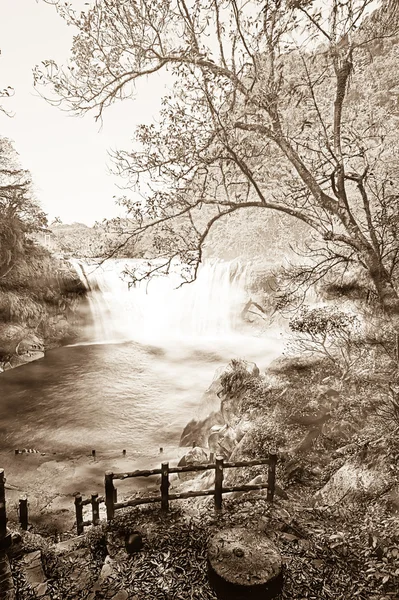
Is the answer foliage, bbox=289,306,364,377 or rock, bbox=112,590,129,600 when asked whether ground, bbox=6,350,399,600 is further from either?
foliage, bbox=289,306,364,377

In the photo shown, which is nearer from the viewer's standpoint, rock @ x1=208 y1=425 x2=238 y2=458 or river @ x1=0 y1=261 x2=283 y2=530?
rock @ x1=208 y1=425 x2=238 y2=458

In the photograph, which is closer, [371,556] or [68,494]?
[371,556]

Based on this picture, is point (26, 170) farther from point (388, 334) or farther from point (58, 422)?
point (388, 334)

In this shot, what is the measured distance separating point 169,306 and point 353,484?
23.9 m

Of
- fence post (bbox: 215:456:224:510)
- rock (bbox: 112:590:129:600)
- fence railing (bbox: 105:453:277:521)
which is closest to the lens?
rock (bbox: 112:590:129:600)

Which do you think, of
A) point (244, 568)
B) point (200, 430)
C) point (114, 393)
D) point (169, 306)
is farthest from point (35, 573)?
point (169, 306)

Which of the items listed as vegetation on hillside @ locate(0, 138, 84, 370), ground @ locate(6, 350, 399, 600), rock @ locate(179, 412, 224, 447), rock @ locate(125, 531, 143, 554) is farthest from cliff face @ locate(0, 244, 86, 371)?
rock @ locate(125, 531, 143, 554)

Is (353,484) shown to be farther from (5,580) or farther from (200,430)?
(200,430)

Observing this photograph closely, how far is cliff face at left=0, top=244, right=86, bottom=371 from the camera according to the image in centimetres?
2280

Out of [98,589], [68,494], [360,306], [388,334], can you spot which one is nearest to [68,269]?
[68,494]

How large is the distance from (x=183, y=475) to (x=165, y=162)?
32.0ft

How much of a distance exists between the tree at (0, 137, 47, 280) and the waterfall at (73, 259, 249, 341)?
454 cm

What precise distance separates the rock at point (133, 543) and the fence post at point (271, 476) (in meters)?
2.66

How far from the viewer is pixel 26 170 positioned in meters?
23.7
